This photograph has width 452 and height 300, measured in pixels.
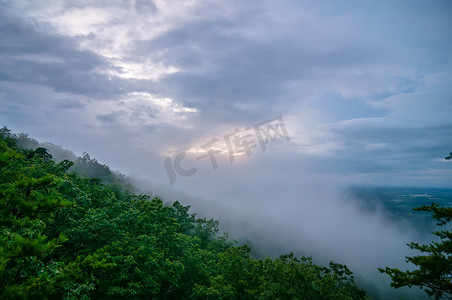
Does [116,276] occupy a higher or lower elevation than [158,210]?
lower

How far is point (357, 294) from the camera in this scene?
19438mm

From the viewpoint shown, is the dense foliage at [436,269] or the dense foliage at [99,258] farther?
the dense foliage at [436,269]

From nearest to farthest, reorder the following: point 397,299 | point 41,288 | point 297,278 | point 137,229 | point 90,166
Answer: point 41,288
point 297,278
point 137,229
point 90,166
point 397,299

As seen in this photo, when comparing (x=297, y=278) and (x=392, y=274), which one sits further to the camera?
(x=297, y=278)

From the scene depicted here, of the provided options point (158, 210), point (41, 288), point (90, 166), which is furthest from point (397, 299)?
point (90, 166)

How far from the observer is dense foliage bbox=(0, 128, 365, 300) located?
5426 millimetres

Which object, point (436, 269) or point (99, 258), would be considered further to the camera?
point (99, 258)

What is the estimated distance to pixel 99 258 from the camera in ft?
38.8

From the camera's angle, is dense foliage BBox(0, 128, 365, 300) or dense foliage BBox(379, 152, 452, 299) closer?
dense foliage BBox(0, 128, 365, 300)

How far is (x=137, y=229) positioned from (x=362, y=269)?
7611 inches

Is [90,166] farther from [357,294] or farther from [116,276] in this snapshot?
[357,294]

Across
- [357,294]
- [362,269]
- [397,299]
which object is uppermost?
[357,294]

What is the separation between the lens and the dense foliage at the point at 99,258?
17.8 ft

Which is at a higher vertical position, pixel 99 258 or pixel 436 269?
pixel 436 269
